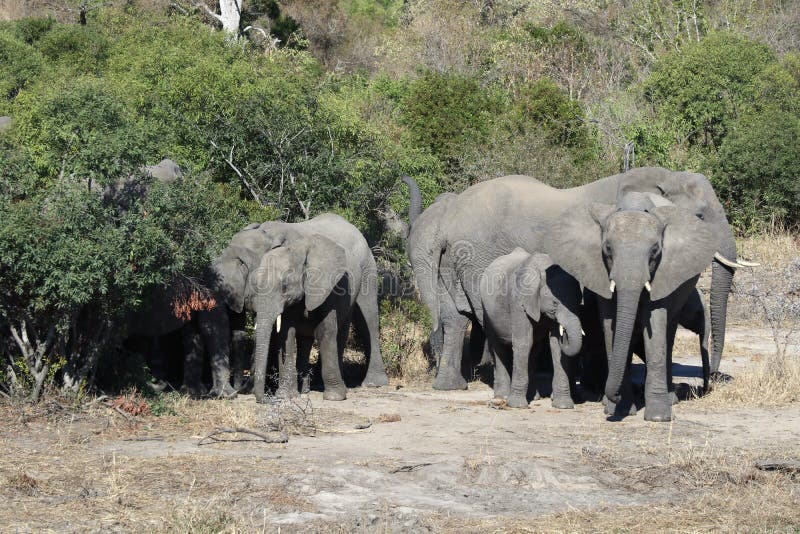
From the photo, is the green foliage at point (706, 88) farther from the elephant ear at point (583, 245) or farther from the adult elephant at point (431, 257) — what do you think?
the elephant ear at point (583, 245)

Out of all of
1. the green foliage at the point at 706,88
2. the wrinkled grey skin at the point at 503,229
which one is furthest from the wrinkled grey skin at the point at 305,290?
the green foliage at the point at 706,88

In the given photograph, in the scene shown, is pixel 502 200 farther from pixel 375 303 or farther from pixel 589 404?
pixel 589 404

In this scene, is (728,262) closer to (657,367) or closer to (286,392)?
(657,367)

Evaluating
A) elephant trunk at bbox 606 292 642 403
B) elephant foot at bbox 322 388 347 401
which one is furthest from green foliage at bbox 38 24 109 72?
elephant trunk at bbox 606 292 642 403

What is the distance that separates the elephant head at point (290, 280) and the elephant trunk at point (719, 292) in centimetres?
372

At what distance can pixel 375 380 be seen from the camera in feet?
45.3

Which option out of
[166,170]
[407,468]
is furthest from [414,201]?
[407,468]

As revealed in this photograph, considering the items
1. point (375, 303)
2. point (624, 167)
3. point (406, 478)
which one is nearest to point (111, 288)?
point (406, 478)

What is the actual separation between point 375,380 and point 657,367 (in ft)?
11.8

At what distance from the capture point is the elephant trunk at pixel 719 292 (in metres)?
12.8

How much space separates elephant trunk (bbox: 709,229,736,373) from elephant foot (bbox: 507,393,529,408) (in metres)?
2.15

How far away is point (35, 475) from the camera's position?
8.85 metres

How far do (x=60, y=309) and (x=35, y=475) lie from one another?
2.08 metres

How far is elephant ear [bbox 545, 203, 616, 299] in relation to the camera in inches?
444
